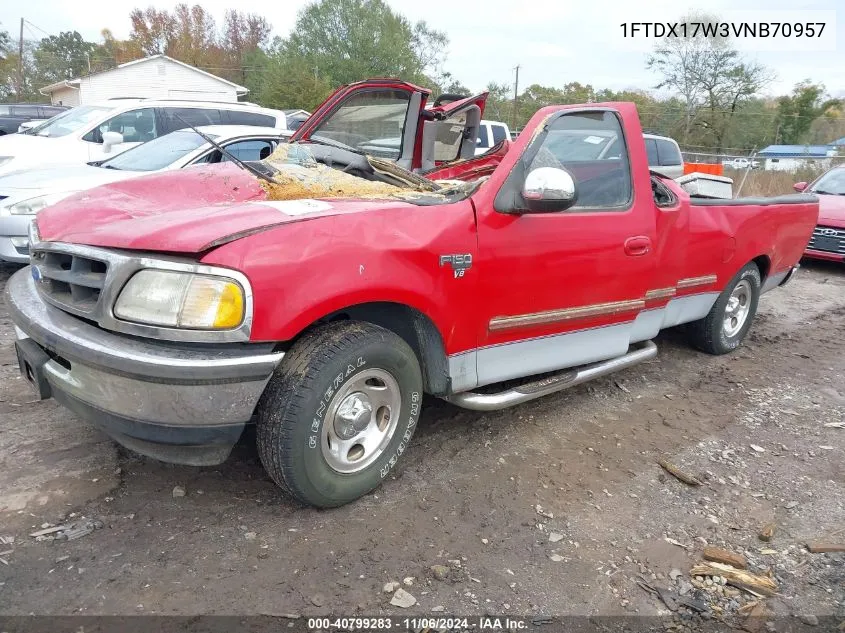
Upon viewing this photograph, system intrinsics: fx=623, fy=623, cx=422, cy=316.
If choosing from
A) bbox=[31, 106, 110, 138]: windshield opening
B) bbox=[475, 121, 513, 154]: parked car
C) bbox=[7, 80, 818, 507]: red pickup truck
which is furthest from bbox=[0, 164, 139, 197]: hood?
bbox=[475, 121, 513, 154]: parked car

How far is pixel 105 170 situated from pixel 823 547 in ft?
21.3

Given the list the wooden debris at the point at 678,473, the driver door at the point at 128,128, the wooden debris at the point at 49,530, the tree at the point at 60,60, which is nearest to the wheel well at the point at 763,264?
the wooden debris at the point at 678,473

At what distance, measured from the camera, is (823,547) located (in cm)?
275

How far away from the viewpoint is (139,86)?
127ft

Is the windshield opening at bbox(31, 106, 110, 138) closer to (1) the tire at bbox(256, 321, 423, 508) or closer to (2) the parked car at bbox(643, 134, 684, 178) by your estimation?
(1) the tire at bbox(256, 321, 423, 508)

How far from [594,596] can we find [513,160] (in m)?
2.01

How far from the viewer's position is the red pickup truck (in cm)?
227

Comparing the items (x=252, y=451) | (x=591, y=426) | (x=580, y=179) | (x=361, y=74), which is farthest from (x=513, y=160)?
(x=361, y=74)

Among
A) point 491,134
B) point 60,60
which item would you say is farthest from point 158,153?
point 60,60

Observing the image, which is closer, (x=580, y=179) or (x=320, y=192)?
(x=320, y=192)

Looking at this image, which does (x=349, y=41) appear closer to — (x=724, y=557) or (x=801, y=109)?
(x=801, y=109)

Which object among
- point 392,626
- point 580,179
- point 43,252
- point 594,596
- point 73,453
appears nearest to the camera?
point 392,626

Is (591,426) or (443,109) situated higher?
(443,109)

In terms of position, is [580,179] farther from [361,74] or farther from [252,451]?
[361,74]
